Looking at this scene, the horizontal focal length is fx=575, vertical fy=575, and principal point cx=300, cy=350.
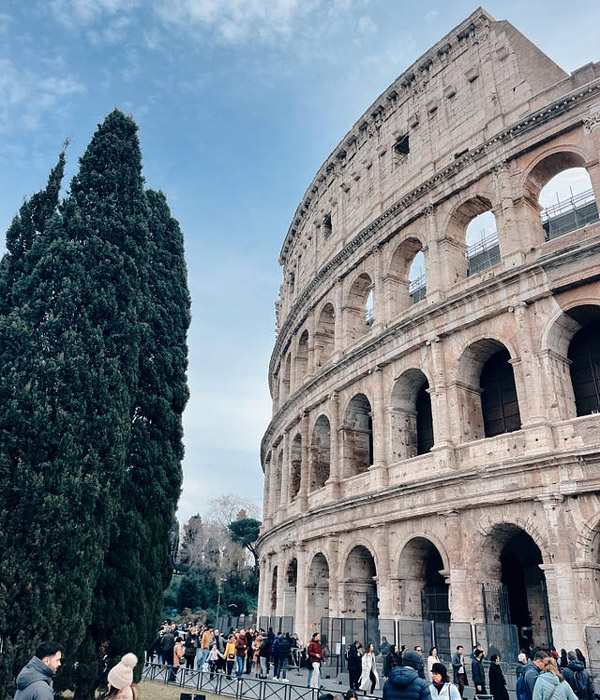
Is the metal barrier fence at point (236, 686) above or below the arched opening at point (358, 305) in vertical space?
below

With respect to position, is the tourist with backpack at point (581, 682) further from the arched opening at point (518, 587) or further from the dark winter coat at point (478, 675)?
the arched opening at point (518, 587)

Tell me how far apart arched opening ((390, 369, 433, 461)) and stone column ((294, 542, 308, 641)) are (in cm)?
537

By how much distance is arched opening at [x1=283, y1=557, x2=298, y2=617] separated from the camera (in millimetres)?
20078

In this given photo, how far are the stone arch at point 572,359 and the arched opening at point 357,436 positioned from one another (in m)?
6.33

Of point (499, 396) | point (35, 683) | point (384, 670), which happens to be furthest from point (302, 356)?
point (35, 683)

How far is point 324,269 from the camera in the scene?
21.9 meters

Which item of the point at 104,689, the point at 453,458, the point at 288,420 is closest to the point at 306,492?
the point at 288,420

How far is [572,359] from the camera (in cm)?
1413

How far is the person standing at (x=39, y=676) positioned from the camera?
4.37 meters

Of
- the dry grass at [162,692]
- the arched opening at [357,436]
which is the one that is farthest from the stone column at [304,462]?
the dry grass at [162,692]

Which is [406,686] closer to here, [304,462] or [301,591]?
[301,591]

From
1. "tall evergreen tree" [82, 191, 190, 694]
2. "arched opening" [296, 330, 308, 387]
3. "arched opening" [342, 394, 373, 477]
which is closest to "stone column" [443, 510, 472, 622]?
"arched opening" [342, 394, 373, 477]

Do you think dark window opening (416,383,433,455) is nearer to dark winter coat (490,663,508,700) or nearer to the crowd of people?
the crowd of people

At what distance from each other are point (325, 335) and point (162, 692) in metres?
13.5
